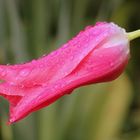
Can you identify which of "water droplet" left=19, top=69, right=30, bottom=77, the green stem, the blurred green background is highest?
the green stem

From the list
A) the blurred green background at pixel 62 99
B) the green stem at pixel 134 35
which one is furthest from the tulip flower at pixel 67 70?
the blurred green background at pixel 62 99

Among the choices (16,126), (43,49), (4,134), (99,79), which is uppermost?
(99,79)

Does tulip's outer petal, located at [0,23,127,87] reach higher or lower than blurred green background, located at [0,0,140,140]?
higher

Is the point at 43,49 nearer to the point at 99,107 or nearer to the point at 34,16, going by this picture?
the point at 34,16

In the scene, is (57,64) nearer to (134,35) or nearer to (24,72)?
(24,72)

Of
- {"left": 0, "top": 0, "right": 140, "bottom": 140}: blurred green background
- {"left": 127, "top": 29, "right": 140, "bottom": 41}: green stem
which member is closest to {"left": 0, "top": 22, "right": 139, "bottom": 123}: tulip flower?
{"left": 127, "top": 29, "right": 140, "bottom": 41}: green stem

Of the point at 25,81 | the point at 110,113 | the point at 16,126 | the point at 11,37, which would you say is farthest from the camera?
the point at 11,37

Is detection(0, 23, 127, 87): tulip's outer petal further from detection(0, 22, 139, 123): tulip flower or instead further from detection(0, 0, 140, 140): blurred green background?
detection(0, 0, 140, 140): blurred green background

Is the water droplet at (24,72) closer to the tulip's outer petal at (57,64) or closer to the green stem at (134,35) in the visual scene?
the tulip's outer petal at (57,64)

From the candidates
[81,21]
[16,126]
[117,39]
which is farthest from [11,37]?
[117,39]
